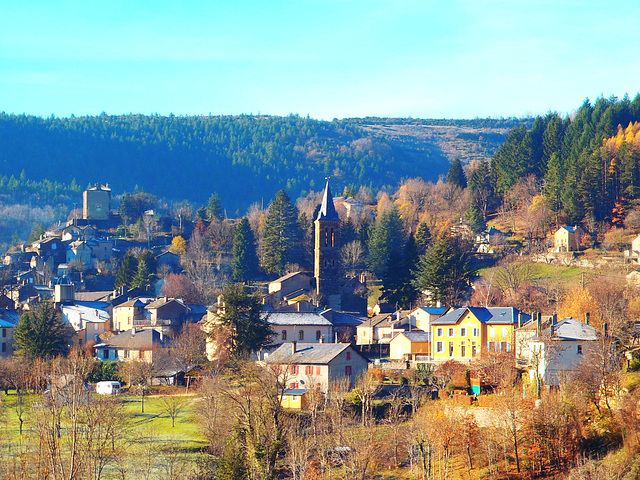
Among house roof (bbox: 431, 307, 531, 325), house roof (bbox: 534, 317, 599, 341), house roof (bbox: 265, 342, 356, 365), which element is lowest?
house roof (bbox: 265, 342, 356, 365)

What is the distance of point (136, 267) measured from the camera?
342 ft

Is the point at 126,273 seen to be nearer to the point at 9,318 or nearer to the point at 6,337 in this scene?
the point at 9,318

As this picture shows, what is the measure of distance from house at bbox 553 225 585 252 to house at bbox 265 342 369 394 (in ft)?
125

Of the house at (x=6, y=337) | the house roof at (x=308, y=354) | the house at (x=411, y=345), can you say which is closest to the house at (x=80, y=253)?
the house at (x=6, y=337)

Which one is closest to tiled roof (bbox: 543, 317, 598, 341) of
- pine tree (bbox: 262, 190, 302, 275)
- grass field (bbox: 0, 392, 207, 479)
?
grass field (bbox: 0, 392, 207, 479)

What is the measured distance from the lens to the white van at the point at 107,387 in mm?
64875

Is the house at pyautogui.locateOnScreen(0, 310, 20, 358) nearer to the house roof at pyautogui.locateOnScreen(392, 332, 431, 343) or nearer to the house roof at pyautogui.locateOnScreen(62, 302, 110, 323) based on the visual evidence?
the house roof at pyautogui.locateOnScreen(62, 302, 110, 323)

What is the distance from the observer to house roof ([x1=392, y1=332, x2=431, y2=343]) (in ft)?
227

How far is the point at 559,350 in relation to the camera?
55.8 meters

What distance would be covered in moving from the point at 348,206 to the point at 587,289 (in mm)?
59656

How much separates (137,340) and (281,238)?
33.5 m

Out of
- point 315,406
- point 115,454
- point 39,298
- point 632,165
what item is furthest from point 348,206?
point 115,454

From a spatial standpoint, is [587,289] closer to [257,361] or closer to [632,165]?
[257,361]

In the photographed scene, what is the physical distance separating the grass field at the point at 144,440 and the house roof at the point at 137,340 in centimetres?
1128
